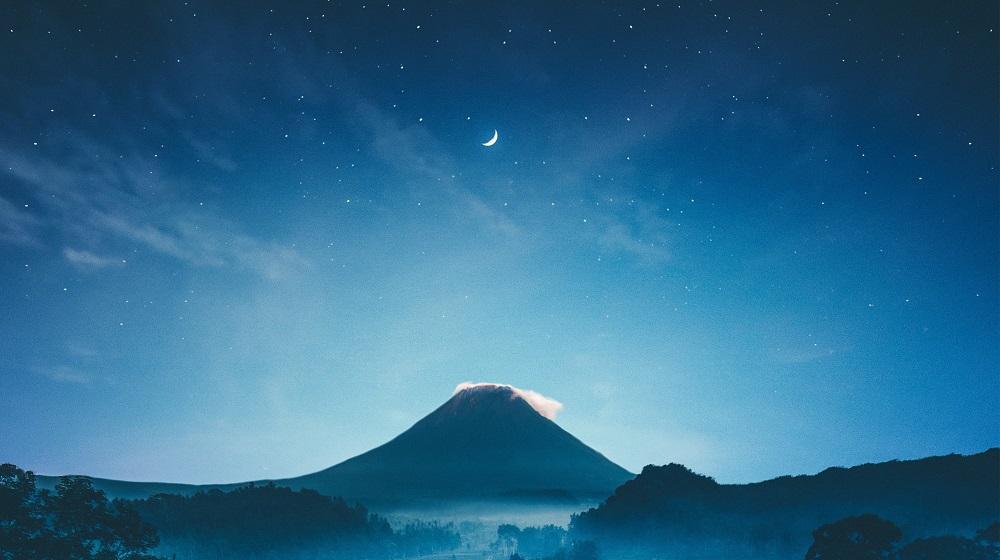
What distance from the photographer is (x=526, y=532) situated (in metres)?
124

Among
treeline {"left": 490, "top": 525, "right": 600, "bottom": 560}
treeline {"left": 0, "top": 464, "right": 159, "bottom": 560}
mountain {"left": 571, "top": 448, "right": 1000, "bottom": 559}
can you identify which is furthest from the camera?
treeline {"left": 490, "top": 525, "right": 600, "bottom": 560}

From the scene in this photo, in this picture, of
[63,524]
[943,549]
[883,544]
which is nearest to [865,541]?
[883,544]

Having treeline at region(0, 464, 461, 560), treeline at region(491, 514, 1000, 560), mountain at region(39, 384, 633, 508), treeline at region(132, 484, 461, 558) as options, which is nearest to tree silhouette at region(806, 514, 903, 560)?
treeline at region(491, 514, 1000, 560)

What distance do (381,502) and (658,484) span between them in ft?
256

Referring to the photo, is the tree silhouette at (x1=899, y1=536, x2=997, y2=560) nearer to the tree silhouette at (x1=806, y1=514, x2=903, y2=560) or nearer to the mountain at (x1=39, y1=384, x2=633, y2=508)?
the tree silhouette at (x1=806, y1=514, x2=903, y2=560)

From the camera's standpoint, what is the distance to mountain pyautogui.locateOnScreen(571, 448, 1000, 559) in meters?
76.8

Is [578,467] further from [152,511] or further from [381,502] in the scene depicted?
[152,511]

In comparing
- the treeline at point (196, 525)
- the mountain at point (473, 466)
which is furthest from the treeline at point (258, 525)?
the mountain at point (473, 466)

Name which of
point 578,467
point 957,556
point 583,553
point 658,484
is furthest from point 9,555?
point 578,467

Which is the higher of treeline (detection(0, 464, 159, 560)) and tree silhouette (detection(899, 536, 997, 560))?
treeline (detection(0, 464, 159, 560))

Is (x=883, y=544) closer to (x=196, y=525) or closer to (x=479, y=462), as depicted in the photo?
(x=196, y=525)

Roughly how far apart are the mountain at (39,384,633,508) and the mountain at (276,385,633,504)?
0.87ft

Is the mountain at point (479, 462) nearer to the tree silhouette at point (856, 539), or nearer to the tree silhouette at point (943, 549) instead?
the tree silhouette at point (943, 549)

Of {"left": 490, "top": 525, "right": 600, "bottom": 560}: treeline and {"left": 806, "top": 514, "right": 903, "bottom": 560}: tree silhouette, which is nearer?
{"left": 806, "top": 514, "right": 903, "bottom": 560}: tree silhouette
